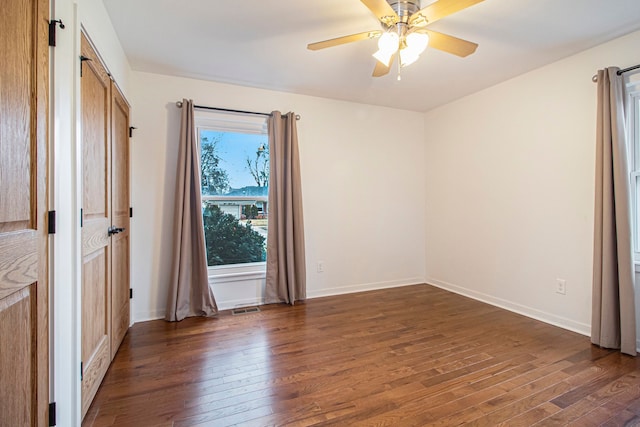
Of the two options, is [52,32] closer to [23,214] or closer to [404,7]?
[23,214]

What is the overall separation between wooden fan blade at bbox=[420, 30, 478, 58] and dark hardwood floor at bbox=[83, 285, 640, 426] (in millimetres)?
2241

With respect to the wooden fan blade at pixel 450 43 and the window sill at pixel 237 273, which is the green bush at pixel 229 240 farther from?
the wooden fan blade at pixel 450 43

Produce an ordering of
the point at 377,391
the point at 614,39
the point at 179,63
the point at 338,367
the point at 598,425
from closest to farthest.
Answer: the point at 598,425 → the point at 377,391 → the point at 338,367 → the point at 614,39 → the point at 179,63

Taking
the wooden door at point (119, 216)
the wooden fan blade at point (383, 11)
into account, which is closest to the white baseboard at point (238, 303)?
the wooden door at point (119, 216)

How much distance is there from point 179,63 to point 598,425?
401 centimetres

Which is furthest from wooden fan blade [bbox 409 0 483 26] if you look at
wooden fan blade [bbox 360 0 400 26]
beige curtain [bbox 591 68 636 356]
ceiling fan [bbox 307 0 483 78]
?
beige curtain [bbox 591 68 636 356]

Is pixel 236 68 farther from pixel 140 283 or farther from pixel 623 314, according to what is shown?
pixel 623 314

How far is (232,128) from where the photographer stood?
11.3ft

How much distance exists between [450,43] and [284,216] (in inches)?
89.6

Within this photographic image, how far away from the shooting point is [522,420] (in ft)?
5.22

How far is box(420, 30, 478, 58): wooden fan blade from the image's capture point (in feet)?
6.56

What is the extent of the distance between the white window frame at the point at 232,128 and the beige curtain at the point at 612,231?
10.2ft

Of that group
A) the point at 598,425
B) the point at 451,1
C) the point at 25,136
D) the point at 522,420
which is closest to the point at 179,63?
the point at 25,136

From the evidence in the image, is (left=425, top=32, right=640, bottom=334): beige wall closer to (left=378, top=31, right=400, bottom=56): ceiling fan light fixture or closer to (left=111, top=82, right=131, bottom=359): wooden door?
(left=378, top=31, right=400, bottom=56): ceiling fan light fixture
